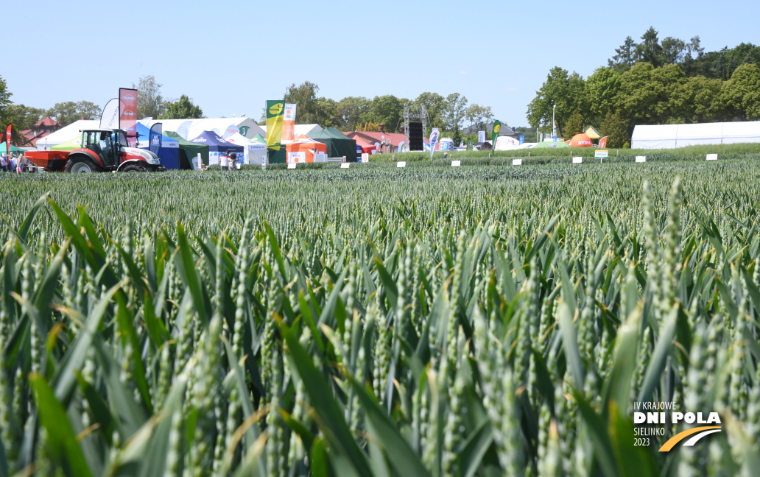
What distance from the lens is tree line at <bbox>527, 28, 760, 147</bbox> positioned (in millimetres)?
70062

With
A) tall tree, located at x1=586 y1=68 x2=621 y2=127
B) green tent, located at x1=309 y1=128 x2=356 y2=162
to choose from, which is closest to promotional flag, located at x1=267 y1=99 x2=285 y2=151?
green tent, located at x1=309 y1=128 x2=356 y2=162

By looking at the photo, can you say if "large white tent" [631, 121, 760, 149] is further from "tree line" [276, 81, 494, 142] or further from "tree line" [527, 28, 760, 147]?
"tree line" [276, 81, 494, 142]

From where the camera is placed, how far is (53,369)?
2.63 ft

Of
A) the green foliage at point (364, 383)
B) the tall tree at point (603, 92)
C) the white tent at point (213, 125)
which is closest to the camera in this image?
the green foliage at point (364, 383)

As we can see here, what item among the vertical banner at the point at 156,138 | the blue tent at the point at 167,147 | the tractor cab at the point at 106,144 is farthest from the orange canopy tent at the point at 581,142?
the tractor cab at the point at 106,144

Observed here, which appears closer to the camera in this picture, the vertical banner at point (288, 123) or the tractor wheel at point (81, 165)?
the tractor wheel at point (81, 165)

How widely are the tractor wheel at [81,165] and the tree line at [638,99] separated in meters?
64.3

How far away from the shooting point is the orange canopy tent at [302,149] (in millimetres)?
37875

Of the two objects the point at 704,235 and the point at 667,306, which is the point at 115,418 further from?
the point at 704,235

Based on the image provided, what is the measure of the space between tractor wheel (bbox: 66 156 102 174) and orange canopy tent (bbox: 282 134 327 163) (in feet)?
51.5

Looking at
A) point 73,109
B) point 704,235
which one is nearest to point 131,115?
point 704,235

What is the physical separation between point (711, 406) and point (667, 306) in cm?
15

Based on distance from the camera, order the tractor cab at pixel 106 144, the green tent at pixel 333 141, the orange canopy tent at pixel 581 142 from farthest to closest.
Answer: the orange canopy tent at pixel 581 142 → the green tent at pixel 333 141 → the tractor cab at pixel 106 144

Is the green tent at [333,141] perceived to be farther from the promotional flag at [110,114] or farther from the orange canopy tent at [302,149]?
the promotional flag at [110,114]
